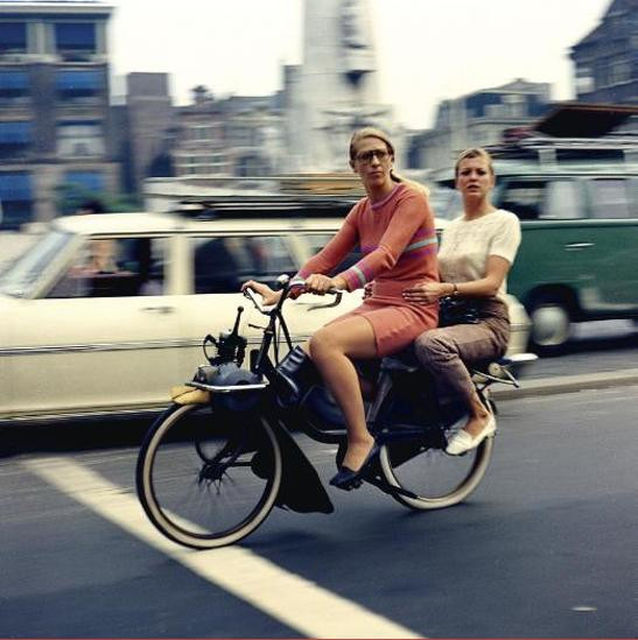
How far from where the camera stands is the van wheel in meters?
13.3

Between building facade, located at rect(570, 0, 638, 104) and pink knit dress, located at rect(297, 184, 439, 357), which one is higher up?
building facade, located at rect(570, 0, 638, 104)

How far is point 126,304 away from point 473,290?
303 cm

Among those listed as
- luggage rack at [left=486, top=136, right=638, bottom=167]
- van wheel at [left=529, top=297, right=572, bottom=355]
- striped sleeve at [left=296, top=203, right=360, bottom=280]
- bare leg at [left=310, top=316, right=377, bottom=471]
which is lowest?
van wheel at [left=529, top=297, right=572, bottom=355]

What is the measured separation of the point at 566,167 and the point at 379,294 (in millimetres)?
8281

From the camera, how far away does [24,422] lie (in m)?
7.73

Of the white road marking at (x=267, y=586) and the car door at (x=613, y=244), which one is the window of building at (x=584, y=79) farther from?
the white road marking at (x=267, y=586)

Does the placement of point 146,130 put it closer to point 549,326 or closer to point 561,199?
point 561,199

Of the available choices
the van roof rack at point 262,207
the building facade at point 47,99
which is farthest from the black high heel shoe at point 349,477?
the building facade at point 47,99

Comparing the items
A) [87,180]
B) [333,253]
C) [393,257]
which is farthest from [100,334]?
[87,180]

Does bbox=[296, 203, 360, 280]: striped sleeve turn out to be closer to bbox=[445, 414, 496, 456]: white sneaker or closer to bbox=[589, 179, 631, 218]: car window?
bbox=[445, 414, 496, 456]: white sneaker

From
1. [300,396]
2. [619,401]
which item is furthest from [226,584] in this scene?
[619,401]

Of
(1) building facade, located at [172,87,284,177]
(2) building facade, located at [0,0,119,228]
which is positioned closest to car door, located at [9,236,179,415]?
(2) building facade, located at [0,0,119,228]

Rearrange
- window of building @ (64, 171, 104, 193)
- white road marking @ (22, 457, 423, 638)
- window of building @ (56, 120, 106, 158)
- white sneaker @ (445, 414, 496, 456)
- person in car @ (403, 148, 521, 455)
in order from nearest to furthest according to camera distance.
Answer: white road marking @ (22, 457, 423, 638)
person in car @ (403, 148, 521, 455)
white sneaker @ (445, 414, 496, 456)
window of building @ (56, 120, 106, 158)
window of building @ (64, 171, 104, 193)

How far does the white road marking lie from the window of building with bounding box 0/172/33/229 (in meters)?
Result: 109
